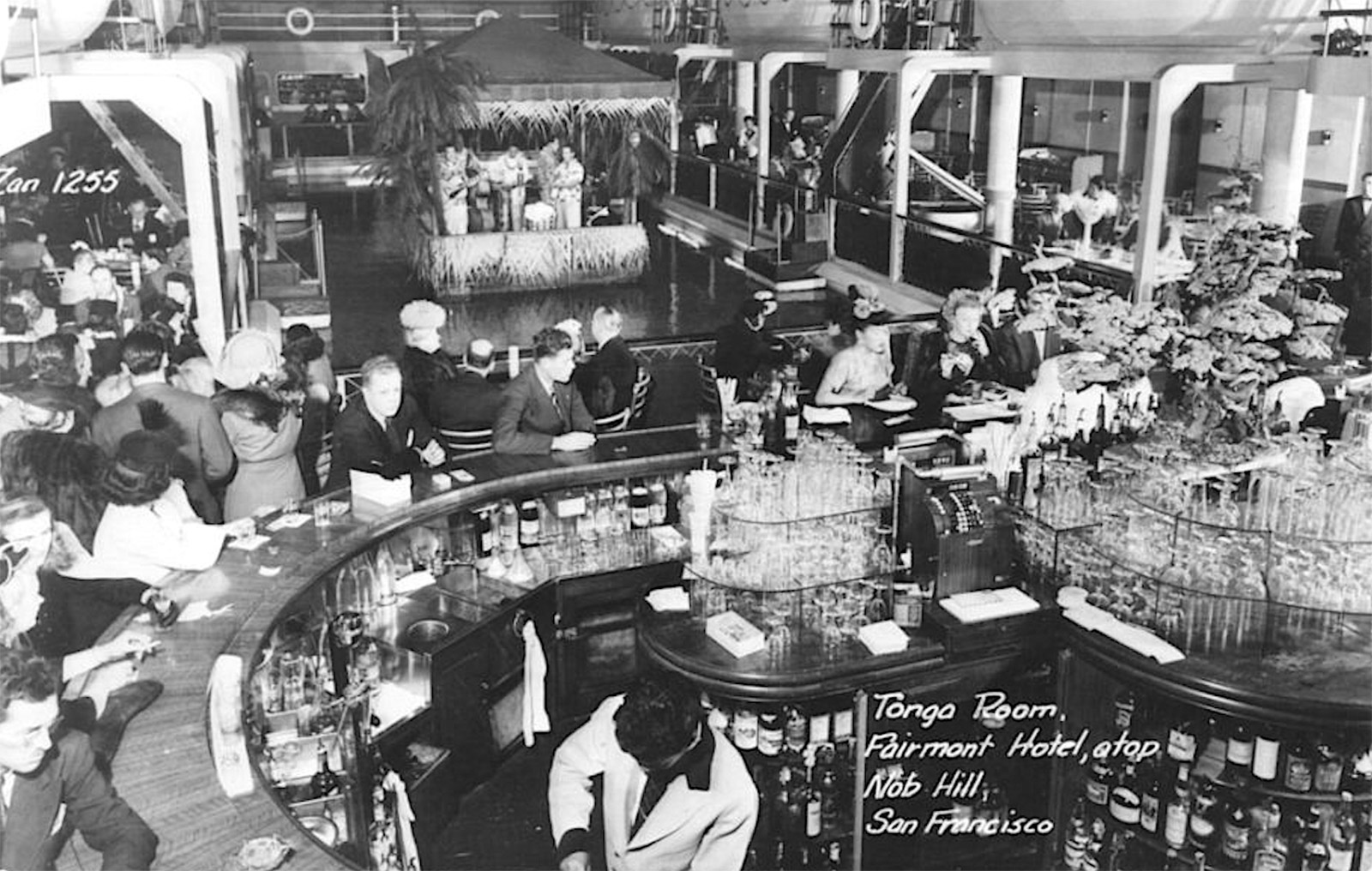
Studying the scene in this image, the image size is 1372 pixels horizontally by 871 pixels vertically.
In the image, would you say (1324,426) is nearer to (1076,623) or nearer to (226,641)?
(1076,623)

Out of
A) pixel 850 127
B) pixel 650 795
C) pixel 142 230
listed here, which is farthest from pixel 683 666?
pixel 850 127

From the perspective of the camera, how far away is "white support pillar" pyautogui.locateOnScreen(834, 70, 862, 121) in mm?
13289

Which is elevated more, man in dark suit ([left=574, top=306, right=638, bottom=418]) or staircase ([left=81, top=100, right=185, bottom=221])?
staircase ([left=81, top=100, right=185, bottom=221])

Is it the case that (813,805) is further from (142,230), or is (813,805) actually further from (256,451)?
(142,230)

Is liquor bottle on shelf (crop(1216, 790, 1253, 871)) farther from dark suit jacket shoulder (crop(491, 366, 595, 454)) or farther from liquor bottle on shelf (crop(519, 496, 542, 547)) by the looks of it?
dark suit jacket shoulder (crop(491, 366, 595, 454))

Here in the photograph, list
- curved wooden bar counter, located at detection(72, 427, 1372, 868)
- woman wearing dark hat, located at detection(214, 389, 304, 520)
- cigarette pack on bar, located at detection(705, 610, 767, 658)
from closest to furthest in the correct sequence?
1. curved wooden bar counter, located at detection(72, 427, 1372, 868)
2. cigarette pack on bar, located at detection(705, 610, 767, 658)
3. woman wearing dark hat, located at detection(214, 389, 304, 520)

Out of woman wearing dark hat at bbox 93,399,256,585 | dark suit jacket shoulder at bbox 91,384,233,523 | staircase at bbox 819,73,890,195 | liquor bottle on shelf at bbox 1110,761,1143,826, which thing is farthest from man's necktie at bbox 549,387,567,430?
staircase at bbox 819,73,890,195

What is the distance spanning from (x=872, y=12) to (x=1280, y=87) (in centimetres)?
435

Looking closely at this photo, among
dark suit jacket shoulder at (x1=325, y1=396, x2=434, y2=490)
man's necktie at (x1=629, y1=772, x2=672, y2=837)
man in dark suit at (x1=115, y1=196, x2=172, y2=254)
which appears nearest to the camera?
man's necktie at (x1=629, y1=772, x2=672, y2=837)

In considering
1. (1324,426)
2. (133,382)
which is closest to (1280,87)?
Result: (1324,426)

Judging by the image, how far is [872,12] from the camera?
1143 cm

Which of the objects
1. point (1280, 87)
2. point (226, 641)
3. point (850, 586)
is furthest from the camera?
point (1280, 87)

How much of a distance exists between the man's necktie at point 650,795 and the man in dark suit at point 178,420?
2229mm

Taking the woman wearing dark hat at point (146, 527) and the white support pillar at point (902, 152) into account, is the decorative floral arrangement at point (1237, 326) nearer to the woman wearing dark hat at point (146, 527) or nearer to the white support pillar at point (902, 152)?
the woman wearing dark hat at point (146, 527)
